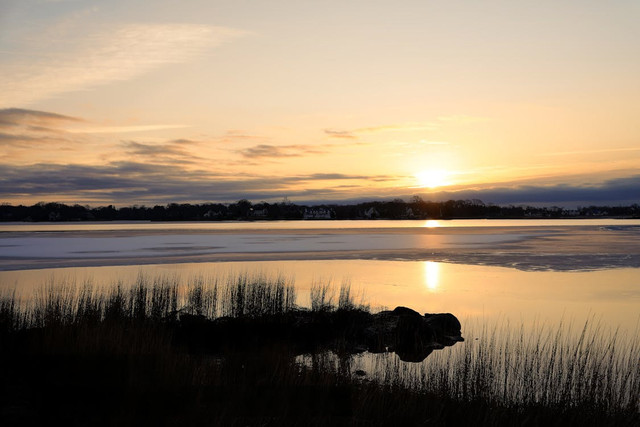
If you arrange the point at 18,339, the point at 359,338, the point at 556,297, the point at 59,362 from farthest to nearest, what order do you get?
the point at 556,297 → the point at 359,338 → the point at 18,339 → the point at 59,362

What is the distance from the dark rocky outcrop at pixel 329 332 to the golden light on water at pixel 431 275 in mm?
9046

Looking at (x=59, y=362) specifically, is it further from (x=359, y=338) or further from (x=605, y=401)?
(x=605, y=401)

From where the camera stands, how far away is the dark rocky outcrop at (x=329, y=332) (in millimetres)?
13727

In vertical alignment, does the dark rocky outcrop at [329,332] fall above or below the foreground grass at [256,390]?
below

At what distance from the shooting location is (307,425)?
6.86 meters

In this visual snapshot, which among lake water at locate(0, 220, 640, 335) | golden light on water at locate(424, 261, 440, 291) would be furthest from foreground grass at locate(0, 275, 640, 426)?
golden light on water at locate(424, 261, 440, 291)

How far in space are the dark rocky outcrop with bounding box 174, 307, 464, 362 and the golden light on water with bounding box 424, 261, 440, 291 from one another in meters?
9.05

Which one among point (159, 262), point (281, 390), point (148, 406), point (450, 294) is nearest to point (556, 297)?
point (450, 294)

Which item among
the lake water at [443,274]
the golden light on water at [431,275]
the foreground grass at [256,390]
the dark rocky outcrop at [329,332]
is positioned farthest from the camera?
the golden light on water at [431,275]

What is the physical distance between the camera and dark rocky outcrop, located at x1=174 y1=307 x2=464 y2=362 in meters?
13.7

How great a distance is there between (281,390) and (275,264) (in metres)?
24.7

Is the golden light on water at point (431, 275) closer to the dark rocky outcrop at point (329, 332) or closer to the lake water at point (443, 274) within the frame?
the lake water at point (443, 274)

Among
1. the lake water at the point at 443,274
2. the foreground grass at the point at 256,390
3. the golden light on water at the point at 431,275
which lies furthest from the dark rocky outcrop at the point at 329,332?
the golden light on water at the point at 431,275

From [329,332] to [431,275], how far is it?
1477 cm
